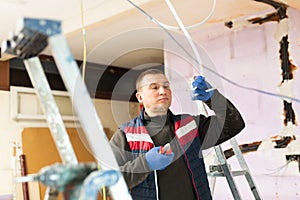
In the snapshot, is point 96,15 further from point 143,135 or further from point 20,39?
point 20,39

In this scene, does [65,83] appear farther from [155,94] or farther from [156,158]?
[155,94]

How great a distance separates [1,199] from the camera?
362cm

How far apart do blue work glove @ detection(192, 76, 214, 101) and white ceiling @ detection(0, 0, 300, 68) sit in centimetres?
99

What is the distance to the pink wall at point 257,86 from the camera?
2.76m

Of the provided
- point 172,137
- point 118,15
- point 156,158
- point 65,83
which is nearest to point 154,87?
point 172,137

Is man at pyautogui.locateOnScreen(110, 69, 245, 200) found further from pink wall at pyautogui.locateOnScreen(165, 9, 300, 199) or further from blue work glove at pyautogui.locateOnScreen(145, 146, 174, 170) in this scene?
pink wall at pyautogui.locateOnScreen(165, 9, 300, 199)

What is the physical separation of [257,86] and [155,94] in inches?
49.4

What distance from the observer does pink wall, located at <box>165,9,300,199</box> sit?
2.76 m

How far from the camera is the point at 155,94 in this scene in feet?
6.51

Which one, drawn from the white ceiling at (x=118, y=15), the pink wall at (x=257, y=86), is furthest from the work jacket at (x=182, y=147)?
the white ceiling at (x=118, y=15)

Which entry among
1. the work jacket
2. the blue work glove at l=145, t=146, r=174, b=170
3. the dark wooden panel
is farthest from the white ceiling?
the blue work glove at l=145, t=146, r=174, b=170

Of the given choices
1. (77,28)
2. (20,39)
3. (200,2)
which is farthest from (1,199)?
(20,39)

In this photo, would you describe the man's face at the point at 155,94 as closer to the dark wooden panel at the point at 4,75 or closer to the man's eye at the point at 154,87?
the man's eye at the point at 154,87

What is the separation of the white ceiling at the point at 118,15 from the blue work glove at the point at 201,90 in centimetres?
99
